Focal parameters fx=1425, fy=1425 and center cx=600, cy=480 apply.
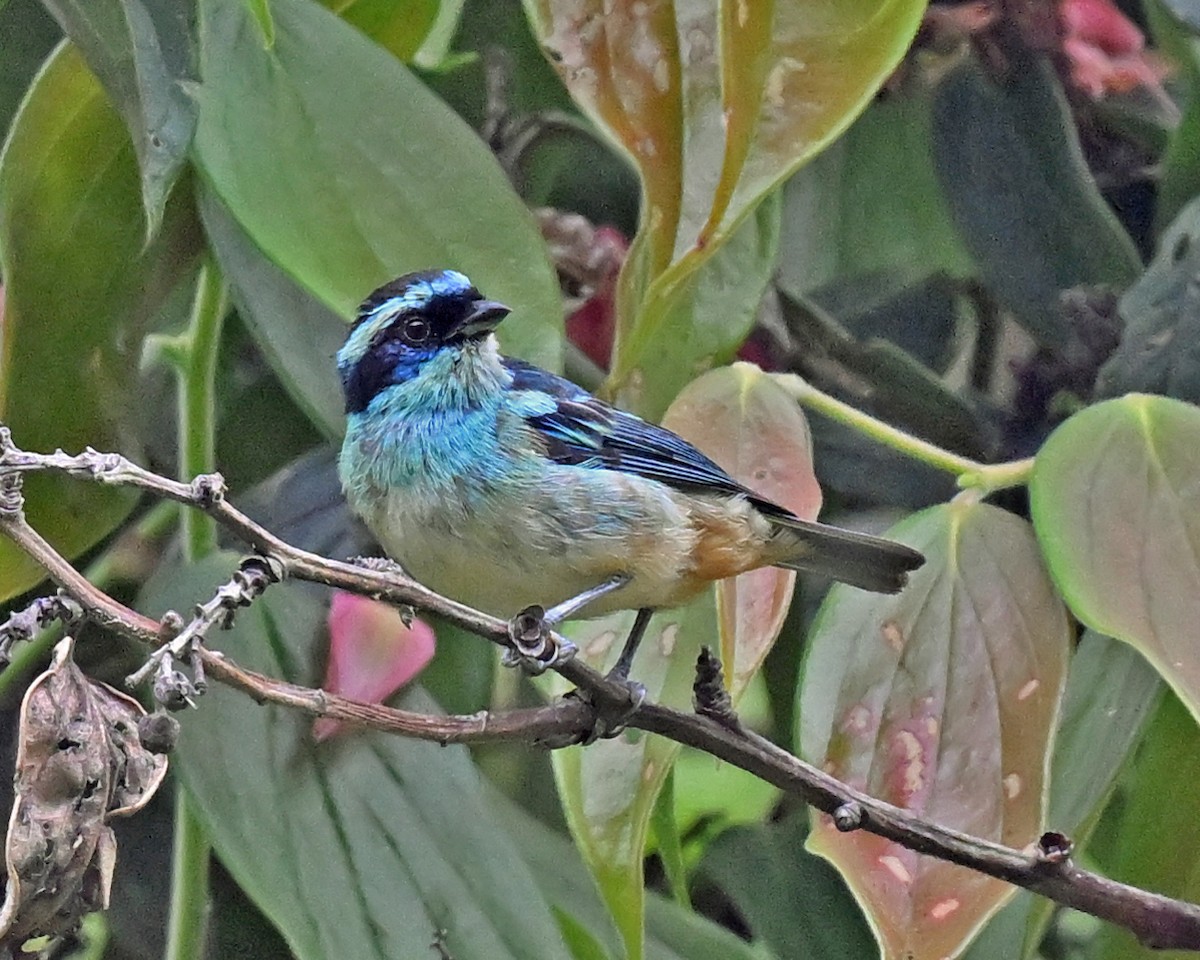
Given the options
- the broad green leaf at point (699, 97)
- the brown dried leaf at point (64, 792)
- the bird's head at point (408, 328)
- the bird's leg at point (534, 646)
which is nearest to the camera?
the brown dried leaf at point (64, 792)

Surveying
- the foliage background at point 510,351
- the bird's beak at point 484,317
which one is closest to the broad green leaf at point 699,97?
the foliage background at point 510,351

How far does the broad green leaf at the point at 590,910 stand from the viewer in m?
1.32

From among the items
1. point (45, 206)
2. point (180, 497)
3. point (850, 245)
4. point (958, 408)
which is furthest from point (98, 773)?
point (850, 245)

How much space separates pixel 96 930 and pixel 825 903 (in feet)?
2.46

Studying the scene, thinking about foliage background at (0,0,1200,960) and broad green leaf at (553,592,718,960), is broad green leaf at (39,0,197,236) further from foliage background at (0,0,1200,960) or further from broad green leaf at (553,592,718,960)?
broad green leaf at (553,592,718,960)

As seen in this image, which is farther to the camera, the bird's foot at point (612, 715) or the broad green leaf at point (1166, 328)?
the broad green leaf at point (1166, 328)

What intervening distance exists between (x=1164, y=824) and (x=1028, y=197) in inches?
28.0

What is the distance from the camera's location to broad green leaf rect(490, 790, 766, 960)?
1.32m

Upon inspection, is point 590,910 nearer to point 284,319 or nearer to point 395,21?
point 284,319

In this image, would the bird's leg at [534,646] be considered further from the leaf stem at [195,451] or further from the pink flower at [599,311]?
the pink flower at [599,311]

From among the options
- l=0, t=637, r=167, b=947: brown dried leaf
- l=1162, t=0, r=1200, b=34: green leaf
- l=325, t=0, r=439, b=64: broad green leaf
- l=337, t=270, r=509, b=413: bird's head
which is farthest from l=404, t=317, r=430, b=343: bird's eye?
l=1162, t=0, r=1200, b=34: green leaf

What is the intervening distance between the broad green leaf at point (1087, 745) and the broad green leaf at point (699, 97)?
449mm

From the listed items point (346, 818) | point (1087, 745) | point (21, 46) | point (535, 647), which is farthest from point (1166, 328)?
point (21, 46)

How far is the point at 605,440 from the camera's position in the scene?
48.6 inches
